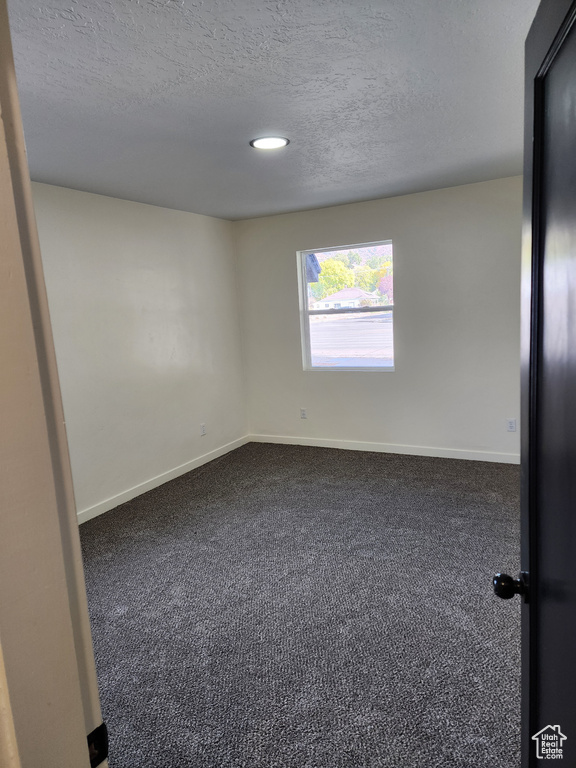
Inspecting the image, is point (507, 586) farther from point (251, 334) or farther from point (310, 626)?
point (251, 334)

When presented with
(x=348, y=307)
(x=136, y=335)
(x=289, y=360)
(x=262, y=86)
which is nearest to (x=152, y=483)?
(x=136, y=335)

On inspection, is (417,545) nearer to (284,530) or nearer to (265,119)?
(284,530)

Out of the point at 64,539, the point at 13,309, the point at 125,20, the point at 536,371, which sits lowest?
the point at 64,539

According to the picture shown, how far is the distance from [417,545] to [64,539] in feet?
9.29

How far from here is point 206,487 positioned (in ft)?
13.8

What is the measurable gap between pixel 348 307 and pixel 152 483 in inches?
102

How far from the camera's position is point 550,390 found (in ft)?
2.72

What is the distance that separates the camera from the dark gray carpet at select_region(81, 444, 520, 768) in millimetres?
1674

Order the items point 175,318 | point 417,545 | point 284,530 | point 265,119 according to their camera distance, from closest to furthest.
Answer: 1. point 265,119
2. point 417,545
3. point 284,530
4. point 175,318

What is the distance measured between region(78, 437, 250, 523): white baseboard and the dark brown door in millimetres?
3369

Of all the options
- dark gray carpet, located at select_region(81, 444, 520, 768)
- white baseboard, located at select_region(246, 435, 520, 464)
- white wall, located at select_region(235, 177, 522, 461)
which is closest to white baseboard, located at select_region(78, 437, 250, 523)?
dark gray carpet, located at select_region(81, 444, 520, 768)

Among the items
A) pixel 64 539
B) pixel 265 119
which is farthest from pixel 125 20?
pixel 64 539

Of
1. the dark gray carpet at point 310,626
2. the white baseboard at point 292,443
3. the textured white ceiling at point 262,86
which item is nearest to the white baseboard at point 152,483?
the white baseboard at point 292,443

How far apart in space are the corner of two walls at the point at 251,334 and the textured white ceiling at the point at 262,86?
0.69 m
